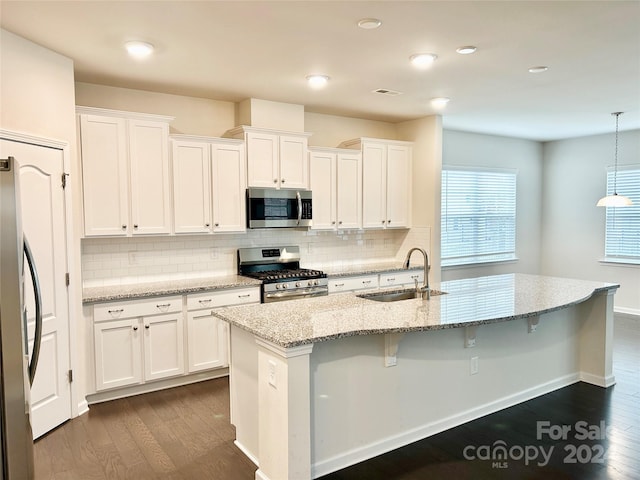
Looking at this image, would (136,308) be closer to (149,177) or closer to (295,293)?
(149,177)

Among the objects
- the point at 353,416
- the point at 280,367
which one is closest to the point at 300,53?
the point at 280,367

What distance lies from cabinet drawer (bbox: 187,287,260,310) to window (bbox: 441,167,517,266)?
3.47m

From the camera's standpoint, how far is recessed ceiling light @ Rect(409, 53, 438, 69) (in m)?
3.47

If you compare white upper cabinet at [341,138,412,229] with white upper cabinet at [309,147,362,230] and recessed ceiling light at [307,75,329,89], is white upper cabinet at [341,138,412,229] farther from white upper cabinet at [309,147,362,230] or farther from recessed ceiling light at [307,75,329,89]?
recessed ceiling light at [307,75,329,89]

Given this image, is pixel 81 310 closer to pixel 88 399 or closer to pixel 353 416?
pixel 88 399

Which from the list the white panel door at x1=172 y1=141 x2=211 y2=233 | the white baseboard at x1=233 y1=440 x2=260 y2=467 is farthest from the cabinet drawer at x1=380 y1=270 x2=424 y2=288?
the white baseboard at x1=233 y1=440 x2=260 y2=467

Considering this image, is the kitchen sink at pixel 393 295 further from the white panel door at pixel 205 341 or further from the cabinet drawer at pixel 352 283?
the white panel door at pixel 205 341

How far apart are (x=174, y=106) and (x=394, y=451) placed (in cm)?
370

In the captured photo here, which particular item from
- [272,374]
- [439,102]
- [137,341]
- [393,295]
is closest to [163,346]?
[137,341]

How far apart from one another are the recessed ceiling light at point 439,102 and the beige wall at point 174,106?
2180 millimetres

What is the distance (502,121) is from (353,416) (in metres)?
4.86

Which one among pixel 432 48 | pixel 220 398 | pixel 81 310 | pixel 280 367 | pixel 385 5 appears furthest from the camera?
pixel 220 398

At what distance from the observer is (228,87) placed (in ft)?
14.2

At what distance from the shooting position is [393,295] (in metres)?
3.64
